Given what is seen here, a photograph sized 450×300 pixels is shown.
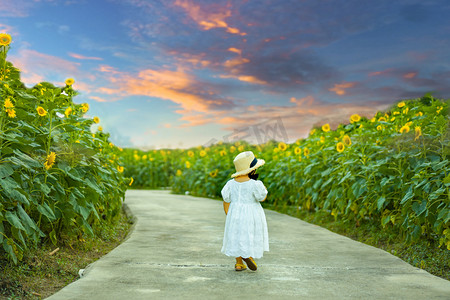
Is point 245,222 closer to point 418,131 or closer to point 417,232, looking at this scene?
point 417,232

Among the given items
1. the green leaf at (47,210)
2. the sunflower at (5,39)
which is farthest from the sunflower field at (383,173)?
the sunflower at (5,39)

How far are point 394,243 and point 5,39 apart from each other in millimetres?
4987

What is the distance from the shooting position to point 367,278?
4.36 m

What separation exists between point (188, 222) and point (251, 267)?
10.7 ft

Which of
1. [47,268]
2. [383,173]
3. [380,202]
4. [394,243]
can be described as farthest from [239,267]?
[383,173]

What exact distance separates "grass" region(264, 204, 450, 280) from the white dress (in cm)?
182

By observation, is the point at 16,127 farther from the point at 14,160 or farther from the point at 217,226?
the point at 217,226

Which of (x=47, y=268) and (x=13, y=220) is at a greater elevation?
(x=13, y=220)

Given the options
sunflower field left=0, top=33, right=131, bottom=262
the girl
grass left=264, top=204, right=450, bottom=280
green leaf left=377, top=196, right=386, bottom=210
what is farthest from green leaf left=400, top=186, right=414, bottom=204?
sunflower field left=0, top=33, right=131, bottom=262

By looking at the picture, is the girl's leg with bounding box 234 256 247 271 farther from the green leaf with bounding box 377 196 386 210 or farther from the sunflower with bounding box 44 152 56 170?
the green leaf with bounding box 377 196 386 210

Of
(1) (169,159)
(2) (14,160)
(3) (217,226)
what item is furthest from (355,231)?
(1) (169,159)

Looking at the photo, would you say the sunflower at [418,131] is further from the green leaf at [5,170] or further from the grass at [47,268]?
the green leaf at [5,170]

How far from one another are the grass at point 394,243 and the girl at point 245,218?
5.97ft

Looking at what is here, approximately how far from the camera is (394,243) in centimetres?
613
